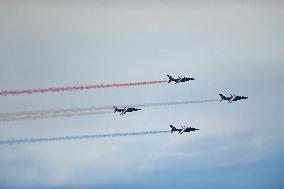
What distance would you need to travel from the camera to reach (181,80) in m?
10.8

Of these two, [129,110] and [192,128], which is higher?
[129,110]

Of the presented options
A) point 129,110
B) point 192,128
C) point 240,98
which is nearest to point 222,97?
point 240,98

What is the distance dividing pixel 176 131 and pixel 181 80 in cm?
194

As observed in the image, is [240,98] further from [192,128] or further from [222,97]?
[192,128]

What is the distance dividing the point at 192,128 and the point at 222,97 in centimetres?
140

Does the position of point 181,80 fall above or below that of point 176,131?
above

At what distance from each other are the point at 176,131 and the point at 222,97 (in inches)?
70.9

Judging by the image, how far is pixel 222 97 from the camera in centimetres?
1152

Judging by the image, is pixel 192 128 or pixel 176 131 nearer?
pixel 192 128

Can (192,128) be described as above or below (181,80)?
below

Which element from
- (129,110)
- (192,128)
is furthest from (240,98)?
(129,110)

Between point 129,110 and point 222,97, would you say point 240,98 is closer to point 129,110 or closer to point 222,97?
point 222,97

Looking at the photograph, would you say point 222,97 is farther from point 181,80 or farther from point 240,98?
point 181,80

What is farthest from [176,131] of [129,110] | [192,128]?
[129,110]
